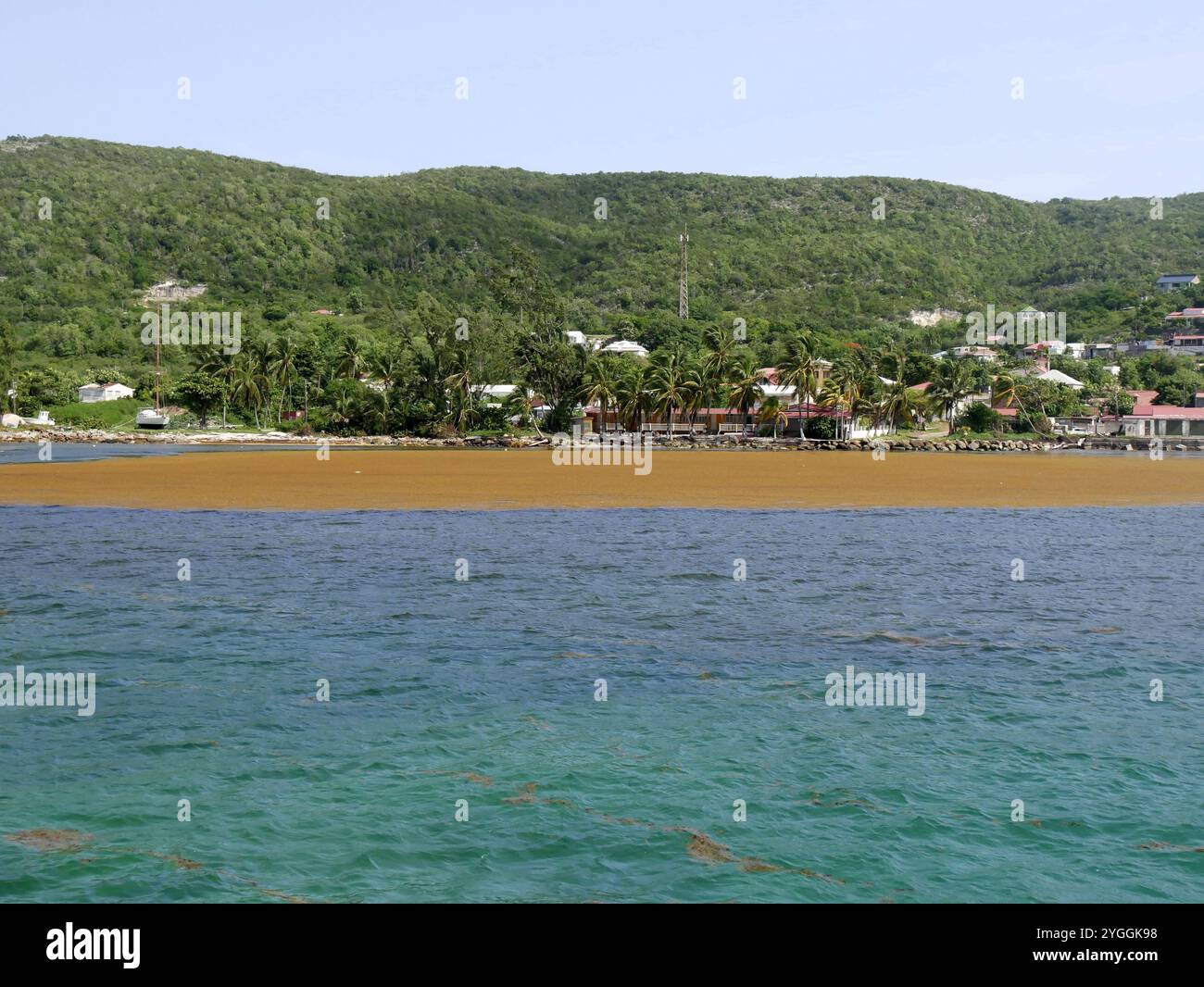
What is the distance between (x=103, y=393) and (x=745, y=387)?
66399mm

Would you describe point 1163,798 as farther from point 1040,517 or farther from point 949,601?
point 1040,517

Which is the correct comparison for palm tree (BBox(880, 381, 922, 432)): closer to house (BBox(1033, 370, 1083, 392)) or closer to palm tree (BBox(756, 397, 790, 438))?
palm tree (BBox(756, 397, 790, 438))

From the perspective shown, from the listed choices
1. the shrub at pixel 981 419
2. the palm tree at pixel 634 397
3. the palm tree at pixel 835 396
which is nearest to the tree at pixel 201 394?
the palm tree at pixel 634 397

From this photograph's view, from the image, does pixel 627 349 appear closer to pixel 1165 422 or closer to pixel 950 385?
pixel 950 385

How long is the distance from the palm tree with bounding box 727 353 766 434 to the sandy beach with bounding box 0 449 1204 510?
25506 mm

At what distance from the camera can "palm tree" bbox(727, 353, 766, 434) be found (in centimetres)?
10088

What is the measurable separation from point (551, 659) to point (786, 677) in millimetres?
3349

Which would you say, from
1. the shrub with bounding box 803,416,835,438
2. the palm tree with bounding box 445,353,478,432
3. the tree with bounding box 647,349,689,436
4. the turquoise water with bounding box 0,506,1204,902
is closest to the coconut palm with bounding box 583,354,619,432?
the tree with bounding box 647,349,689,436

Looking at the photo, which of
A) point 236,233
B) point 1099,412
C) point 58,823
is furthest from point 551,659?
point 236,233

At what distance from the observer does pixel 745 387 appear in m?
101

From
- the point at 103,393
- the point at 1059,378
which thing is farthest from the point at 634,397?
the point at 103,393

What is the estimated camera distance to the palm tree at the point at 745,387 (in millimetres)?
100875

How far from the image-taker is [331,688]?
45.5 feet

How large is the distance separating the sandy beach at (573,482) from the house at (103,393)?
150 ft
